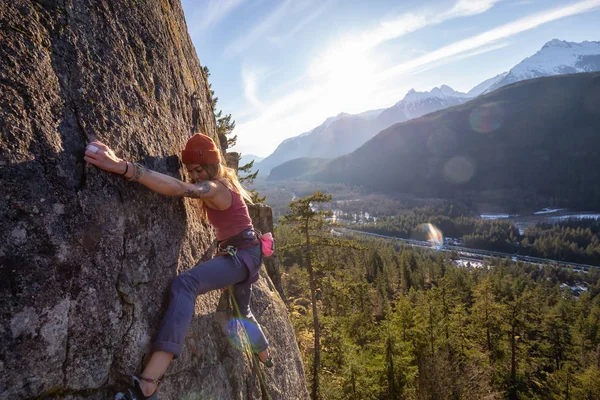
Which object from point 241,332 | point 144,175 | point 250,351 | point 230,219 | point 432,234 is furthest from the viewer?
point 432,234

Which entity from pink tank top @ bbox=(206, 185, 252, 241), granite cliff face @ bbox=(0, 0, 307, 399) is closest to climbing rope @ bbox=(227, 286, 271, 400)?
granite cliff face @ bbox=(0, 0, 307, 399)

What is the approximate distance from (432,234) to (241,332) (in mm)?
173224

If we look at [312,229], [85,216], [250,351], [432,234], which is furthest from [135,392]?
[432,234]

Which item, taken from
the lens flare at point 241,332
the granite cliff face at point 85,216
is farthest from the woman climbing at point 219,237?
the lens flare at point 241,332

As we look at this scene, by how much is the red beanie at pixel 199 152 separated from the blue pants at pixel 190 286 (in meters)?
1.40

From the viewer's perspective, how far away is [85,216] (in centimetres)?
314

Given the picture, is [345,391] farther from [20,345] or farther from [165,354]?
[20,345]

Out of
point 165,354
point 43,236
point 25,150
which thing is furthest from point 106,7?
point 165,354

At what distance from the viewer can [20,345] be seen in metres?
2.54

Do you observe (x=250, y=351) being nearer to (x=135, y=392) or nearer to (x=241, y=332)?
(x=241, y=332)

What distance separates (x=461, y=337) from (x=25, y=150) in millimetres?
36316

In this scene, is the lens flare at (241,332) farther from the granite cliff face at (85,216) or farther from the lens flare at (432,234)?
the lens flare at (432,234)

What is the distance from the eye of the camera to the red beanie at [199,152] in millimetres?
4215

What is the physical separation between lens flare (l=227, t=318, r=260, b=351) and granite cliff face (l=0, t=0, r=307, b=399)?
35 centimetres
